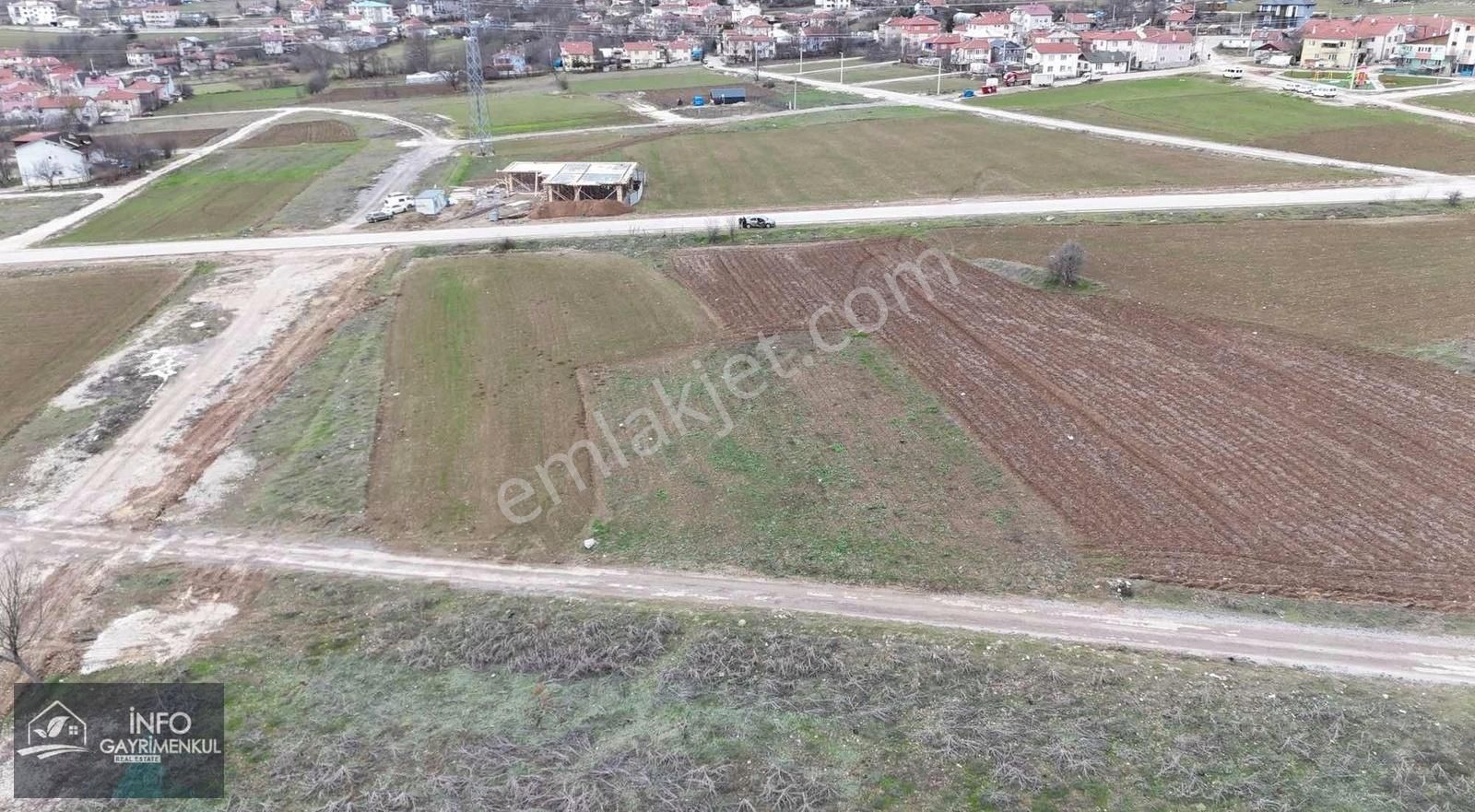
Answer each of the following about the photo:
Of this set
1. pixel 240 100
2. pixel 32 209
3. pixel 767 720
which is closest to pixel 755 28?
pixel 240 100

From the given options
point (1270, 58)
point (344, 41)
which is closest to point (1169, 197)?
point (1270, 58)

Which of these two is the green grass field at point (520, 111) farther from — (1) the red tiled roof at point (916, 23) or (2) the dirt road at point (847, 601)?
(2) the dirt road at point (847, 601)

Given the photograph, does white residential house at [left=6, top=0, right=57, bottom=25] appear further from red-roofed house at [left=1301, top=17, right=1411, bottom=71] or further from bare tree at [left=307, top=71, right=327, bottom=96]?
red-roofed house at [left=1301, top=17, right=1411, bottom=71]

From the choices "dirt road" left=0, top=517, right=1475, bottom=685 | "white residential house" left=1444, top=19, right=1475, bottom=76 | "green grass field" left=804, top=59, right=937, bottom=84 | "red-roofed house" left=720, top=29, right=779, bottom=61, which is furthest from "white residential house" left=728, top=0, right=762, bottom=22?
"dirt road" left=0, top=517, right=1475, bottom=685

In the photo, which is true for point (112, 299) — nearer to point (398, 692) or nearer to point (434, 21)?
point (398, 692)

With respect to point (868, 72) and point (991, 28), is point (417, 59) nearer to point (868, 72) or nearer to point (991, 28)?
point (868, 72)

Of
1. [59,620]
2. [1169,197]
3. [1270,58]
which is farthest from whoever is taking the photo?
[1270,58]
